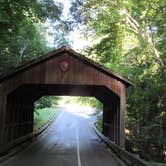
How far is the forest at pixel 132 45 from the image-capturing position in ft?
72.1

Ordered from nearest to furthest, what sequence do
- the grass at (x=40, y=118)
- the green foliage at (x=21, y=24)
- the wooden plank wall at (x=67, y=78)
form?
the green foliage at (x=21, y=24) < the wooden plank wall at (x=67, y=78) < the grass at (x=40, y=118)

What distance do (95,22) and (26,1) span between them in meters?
9.09

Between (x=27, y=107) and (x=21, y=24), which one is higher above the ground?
(x=21, y=24)

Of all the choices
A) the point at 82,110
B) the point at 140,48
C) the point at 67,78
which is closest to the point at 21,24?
the point at 67,78

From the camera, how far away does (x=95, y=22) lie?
25781 mm

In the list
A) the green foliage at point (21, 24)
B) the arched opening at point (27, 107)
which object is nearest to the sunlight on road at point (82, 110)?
the green foliage at point (21, 24)

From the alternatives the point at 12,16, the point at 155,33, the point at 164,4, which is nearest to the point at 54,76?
the point at 12,16

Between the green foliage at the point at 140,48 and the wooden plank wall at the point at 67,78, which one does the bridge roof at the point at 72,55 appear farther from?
the green foliage at the point at 140,48

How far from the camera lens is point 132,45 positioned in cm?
2808

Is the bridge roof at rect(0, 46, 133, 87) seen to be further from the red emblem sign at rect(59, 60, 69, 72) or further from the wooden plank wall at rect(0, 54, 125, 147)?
the red emblem sign at rect(59, 60, 69, 72)

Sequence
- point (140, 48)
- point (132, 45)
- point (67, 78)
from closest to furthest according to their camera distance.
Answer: point (67, 78), point (140, 48), point (132, 45)

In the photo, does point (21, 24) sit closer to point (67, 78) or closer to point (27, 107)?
point (67, 78)

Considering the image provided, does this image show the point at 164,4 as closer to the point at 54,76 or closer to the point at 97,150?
the point at 54,76

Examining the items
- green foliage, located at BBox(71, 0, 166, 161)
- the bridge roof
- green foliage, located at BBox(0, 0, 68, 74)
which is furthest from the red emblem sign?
green foliage, located at BBox(71, 0, 166, 161)
